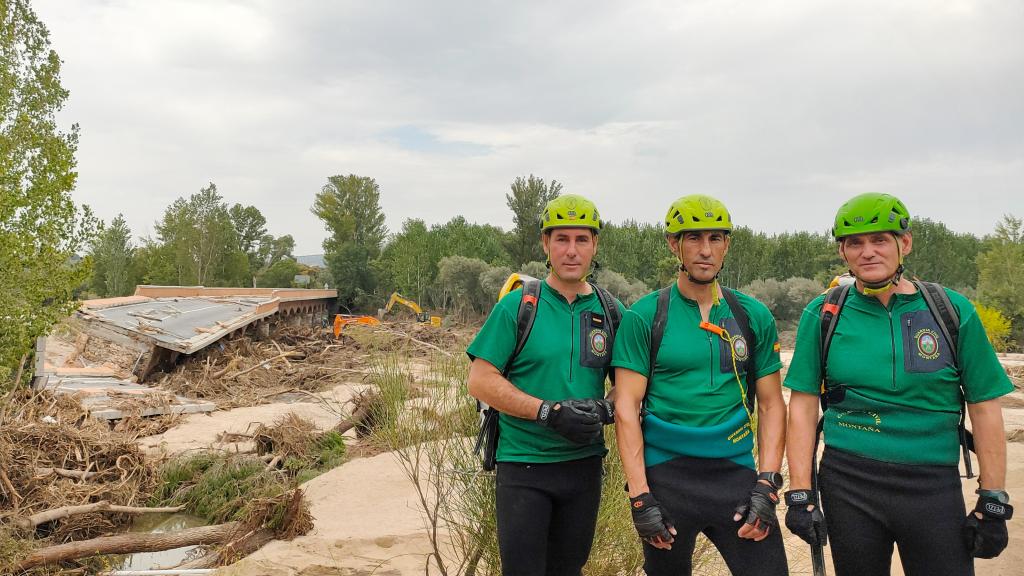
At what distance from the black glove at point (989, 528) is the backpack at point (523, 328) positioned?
1448mm

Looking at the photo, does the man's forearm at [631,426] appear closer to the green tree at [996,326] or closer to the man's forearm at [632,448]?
the man's forearm at [632,448]

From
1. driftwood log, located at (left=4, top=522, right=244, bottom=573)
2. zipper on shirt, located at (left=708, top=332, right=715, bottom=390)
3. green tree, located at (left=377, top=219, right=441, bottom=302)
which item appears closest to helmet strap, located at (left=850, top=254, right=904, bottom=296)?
zipper on shirt, located at (left=708, top=332, right=715, bottom=390)

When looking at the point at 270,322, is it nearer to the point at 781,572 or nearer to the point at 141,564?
the point at 141,564

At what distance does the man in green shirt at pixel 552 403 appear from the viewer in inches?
111

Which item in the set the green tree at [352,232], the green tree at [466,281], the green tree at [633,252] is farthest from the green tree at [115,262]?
the green tree at [633,252]

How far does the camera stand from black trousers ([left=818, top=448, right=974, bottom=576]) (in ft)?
8.16

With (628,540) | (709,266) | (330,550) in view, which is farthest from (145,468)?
(709,266)

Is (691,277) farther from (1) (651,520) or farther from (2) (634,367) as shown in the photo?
(1) (651,520)

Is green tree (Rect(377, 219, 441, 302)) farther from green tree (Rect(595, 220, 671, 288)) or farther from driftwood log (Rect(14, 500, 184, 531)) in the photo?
driftwood log (Rect(14, 500, 184, 531))

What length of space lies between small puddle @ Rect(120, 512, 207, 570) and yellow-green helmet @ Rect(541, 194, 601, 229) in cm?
752

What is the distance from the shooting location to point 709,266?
2.77 m

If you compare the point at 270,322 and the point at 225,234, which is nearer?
the point at 270,322

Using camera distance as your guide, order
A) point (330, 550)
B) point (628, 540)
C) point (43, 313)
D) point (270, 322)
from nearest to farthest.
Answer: point (628, 540)
point (330, 550)
point (43, 313)
point (270, 322)

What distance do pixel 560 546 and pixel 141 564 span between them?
25.5 ft
